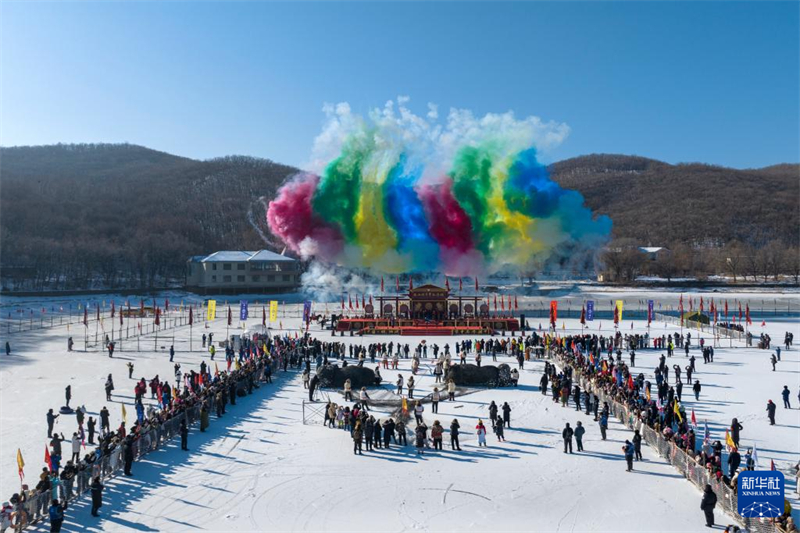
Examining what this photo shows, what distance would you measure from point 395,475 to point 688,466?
7.37 m

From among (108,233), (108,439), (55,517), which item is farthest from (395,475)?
(108,233)

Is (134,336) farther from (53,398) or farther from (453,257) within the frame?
(453,257)

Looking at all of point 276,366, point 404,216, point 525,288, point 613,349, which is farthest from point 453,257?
point 276,366

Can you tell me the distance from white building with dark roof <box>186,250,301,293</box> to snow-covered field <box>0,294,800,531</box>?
2597 inches

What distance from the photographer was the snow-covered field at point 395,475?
1355cm

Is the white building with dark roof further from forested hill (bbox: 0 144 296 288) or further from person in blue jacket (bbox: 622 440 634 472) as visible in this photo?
person in blue jacket (bbox: 622 440 634 472)

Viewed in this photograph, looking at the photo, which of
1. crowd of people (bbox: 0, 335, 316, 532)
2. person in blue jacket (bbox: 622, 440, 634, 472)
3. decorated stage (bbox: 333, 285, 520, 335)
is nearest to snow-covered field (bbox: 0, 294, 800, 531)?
person in blue jacket (bbox: 622, 440, 634, 472)

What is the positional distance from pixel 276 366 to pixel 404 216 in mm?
37587

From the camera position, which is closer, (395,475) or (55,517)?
(55,517)

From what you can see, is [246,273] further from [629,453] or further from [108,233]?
[629,453]

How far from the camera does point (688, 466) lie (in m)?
15.9

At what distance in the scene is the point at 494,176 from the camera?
6469 cm

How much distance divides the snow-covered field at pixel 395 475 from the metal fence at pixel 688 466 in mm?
279

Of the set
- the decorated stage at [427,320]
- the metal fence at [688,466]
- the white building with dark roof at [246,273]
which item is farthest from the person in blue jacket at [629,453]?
the white building with dark roof at [246,273]
